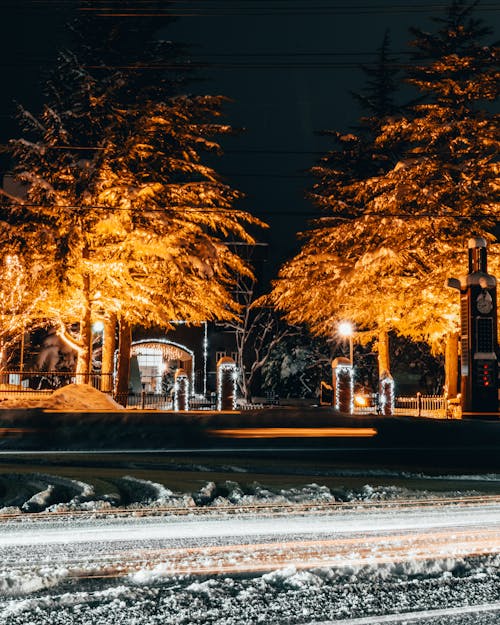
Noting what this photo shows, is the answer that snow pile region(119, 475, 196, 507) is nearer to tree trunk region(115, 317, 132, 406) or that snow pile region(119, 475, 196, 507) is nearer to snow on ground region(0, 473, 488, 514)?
snow on ground region(0, 473, 488, 514)

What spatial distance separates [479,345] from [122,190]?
13204 mm

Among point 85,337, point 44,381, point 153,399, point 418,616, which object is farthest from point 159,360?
point 418,616

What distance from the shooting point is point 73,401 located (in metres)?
21.5

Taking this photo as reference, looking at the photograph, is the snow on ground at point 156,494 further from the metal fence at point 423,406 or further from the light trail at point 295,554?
the metal fence at point 423,406

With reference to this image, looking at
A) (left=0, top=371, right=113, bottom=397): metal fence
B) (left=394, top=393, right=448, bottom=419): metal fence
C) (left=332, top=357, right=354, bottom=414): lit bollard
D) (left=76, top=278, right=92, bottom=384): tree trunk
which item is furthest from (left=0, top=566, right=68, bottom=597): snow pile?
(left=394, top=393, right=448, bottom=419): metal fence

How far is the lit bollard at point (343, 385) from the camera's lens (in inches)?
965

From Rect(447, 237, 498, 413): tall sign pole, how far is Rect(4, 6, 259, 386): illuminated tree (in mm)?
10873

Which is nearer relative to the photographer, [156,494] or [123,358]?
[156,494]

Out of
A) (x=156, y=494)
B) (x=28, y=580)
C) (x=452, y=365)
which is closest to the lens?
(x=28, y=580)

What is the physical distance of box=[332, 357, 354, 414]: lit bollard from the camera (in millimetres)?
24500

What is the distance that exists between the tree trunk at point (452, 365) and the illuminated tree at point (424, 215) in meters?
0.73

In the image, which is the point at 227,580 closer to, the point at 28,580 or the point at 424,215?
the point at 28,580

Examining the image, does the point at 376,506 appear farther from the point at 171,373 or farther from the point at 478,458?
the point at 171,373

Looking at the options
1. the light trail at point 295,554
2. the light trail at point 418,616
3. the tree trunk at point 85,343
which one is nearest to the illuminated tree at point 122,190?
the tree trunk at point 85,343
